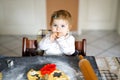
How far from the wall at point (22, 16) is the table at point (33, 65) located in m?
2.03

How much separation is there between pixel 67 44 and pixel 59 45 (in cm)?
6

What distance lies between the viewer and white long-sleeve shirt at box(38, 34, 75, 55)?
1316 millimetres

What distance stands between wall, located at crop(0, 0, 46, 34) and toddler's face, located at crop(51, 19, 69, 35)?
1805 millimetres

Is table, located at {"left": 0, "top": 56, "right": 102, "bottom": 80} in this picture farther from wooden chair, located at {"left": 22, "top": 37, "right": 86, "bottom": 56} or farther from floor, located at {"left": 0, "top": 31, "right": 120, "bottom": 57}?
floor, located at {"left": 0, "top": 31, "right": 120, "bottom": 57}

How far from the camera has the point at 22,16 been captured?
10.3ft

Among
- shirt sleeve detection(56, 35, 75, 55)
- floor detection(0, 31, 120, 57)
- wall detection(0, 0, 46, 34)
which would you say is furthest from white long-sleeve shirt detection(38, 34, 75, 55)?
wall detection(0, 0, 46, 34)

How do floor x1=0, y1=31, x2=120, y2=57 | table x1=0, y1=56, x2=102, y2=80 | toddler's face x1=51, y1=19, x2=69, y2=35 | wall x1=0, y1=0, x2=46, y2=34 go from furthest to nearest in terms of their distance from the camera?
wall x1=0, y1=0, x2=46, y2=34 < floor x1=0, y1=31, x2=120, y2=57 < toddler's face x1=51, y1=19, x2=69, y2=35 < table x1=0, y1=56, x2=102, y2=80

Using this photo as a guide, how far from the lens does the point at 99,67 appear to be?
108cm

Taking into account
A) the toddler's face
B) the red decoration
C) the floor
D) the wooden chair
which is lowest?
the floor

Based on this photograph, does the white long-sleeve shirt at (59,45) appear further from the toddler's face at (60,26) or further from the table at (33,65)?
the table at (33,65)

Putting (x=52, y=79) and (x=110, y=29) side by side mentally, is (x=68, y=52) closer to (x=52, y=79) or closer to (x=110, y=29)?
(x=52, y=79)

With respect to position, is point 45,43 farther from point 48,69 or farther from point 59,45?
point 48,69

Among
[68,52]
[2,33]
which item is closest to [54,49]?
[68,52]

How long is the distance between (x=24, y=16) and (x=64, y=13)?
1.95 meters
